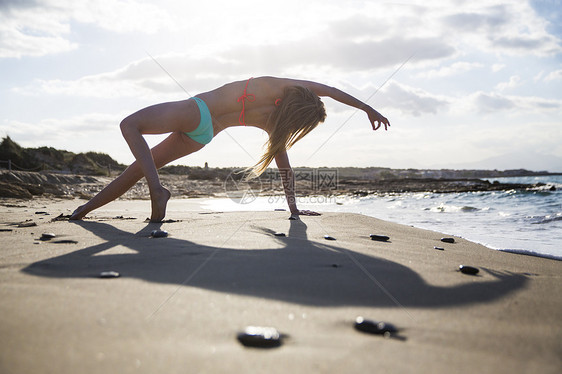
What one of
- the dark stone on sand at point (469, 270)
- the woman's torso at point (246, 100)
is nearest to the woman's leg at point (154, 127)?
the woman's torso at point (246, 100)

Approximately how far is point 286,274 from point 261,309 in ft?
1.38

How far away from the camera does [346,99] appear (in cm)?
403

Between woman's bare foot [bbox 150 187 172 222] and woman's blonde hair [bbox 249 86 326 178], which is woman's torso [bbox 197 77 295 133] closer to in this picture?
woman's blonde hair [bbox 249 86 326 178]

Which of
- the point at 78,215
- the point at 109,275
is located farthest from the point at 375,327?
the point at 78,215

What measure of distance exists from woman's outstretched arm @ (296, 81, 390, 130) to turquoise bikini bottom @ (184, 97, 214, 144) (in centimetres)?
106

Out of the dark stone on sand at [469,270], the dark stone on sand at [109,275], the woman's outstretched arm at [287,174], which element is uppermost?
the woman's outstretched arm at [287,174]

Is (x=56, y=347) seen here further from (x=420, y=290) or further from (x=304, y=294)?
(x=420, y=290)

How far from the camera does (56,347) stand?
856 millimetres

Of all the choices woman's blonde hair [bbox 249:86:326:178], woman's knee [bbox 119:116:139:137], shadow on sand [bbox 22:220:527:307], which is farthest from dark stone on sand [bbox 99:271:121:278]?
woman's blonde hair [bbox 249:86:326:178]

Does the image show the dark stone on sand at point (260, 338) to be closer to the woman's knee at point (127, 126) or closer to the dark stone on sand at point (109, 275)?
the dark stone on sand at point (109, 275)

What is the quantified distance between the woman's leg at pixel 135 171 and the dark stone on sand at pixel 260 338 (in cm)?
304

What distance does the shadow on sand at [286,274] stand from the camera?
139cm

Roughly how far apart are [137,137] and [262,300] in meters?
2.48

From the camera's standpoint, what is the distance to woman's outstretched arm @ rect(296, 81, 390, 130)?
13.0 ft
